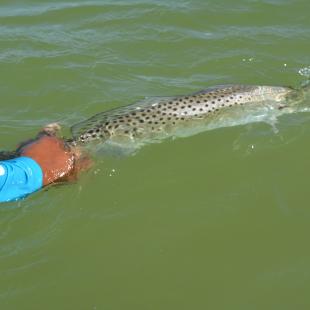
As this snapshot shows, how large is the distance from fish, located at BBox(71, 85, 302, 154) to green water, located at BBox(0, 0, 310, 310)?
0.54 feet

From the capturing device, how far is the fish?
6.70 m

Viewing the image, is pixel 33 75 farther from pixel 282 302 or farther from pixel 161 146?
pixel 282 302

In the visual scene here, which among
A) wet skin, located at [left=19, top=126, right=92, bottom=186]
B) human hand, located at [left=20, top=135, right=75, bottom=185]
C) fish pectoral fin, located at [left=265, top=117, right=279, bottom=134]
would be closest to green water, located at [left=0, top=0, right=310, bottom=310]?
fish pectoral fin, located at [left=265, top=117, right=279, bottom=134]

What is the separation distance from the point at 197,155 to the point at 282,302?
242cm

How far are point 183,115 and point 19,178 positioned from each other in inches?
96.3

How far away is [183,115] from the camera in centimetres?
700

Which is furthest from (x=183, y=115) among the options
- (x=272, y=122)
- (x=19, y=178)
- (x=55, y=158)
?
(x=19, y=178)

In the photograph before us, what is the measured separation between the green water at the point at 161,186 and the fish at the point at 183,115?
0.54ft

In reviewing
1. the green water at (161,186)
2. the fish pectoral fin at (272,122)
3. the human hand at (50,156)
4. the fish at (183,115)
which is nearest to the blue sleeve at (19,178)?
the human hand at (50,156)

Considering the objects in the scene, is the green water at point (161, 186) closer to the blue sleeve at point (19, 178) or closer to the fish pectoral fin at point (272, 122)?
the fish pectoral fin at point (272, 122)

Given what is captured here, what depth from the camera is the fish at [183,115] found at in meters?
6.70


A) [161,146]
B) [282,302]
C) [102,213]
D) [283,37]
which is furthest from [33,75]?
[282,302]

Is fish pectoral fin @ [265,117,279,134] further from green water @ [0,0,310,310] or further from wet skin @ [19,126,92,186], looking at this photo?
wet skin @ [19,126,92,186]

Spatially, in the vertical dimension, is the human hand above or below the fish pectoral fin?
above
